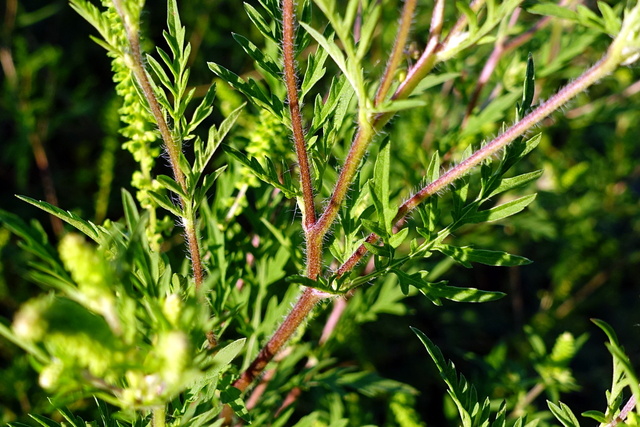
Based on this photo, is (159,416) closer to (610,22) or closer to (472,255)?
(472,255)

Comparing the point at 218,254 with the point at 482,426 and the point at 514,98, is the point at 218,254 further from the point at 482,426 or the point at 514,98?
the point at 514,98

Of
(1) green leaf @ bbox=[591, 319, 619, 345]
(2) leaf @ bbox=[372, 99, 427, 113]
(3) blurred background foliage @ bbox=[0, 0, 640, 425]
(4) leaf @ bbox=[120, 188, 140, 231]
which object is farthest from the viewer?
(3) blurred background foliage @ bbox=[0, 0, 640, 425]

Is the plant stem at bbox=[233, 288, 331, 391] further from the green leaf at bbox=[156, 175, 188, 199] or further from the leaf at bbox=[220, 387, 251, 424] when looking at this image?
the green leaf at bbox=[156, 175, 188, 199]

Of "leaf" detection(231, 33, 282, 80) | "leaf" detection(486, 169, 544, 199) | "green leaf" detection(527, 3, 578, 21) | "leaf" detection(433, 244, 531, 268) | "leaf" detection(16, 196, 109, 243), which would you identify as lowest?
"leaf" detection(433, 244, 531, 268)

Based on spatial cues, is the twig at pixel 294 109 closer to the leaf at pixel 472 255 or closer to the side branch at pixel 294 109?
the side branch at pixel 294 109

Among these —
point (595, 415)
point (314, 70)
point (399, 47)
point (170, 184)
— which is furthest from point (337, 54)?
point (595, 415)

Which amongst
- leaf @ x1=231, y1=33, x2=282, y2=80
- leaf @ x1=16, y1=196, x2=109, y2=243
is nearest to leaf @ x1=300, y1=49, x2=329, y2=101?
leaf @ x1=231, y1=33, x2=282, y2=80
